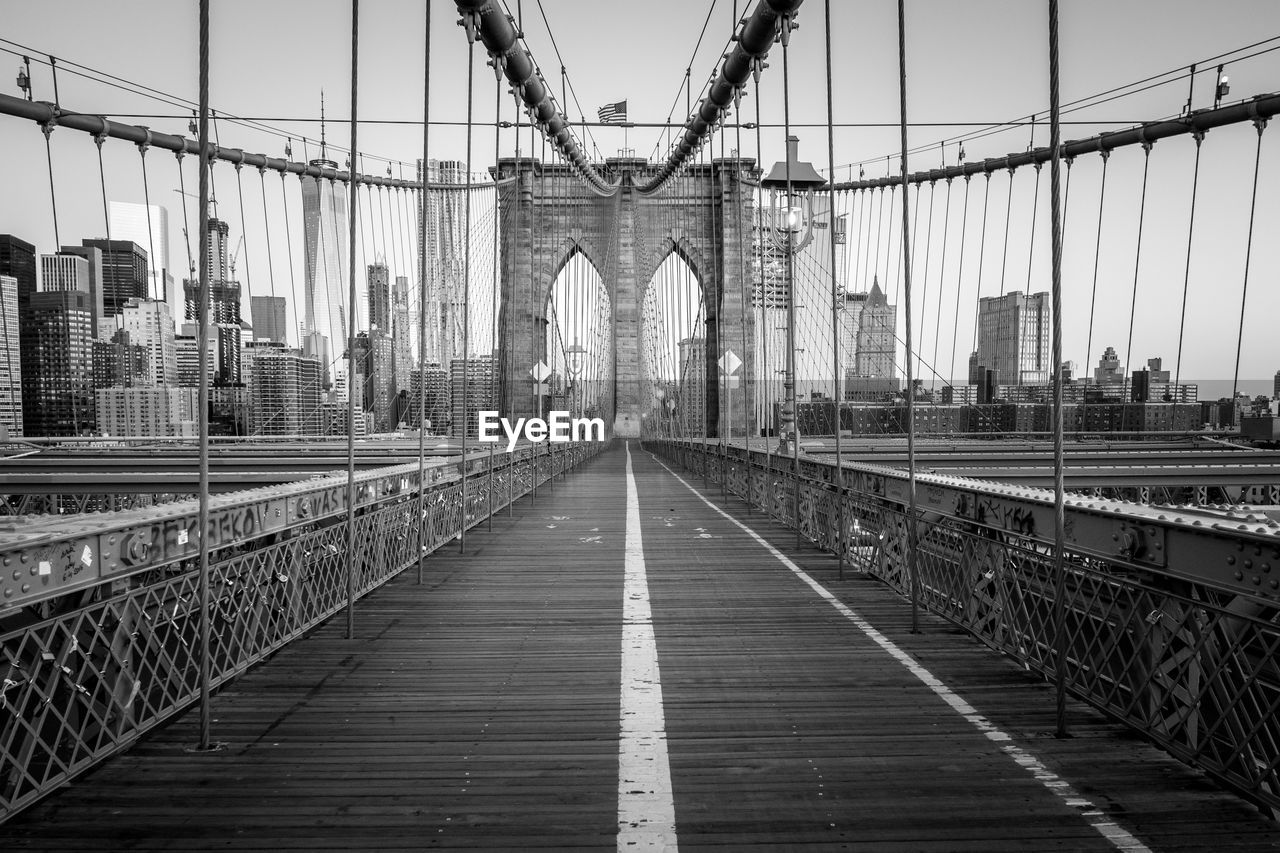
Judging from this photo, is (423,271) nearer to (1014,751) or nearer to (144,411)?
(1014,751)

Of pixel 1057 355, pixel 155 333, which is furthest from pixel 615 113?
pixel 1057 355

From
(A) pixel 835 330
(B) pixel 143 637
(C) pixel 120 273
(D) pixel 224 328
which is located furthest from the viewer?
(C) pixel 120 273

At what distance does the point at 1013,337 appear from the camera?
95.2ft

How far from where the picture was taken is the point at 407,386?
36188mm

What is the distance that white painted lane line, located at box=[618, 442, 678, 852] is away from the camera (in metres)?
3.18

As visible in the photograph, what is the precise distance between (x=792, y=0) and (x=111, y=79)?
18102mm

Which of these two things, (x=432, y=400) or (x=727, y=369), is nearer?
(x=727, y=369)

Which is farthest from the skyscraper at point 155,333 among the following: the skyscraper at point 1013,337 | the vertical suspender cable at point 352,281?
the skyscraper at point 1013,337

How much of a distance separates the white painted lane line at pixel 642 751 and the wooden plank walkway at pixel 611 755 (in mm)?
51

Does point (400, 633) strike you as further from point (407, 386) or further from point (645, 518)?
point (407, 386)

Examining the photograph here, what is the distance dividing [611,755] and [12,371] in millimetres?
20064

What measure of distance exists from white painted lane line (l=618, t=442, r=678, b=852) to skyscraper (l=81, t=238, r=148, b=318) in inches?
1010

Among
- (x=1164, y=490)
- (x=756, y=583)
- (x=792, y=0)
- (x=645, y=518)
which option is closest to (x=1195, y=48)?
(x=1164, y=490)

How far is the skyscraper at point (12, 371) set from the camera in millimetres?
18656
